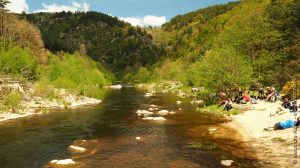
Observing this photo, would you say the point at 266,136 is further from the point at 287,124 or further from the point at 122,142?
the point at 122,142

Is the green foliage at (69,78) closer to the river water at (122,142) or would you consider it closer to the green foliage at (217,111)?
the river water at (122,142)

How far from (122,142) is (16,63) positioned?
63.7 metres

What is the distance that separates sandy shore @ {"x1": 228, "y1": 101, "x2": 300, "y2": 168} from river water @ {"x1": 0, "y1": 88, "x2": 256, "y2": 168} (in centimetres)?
143

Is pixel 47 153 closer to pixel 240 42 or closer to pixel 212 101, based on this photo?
pixel 212 101

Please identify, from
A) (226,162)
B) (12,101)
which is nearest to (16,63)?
(12,101)

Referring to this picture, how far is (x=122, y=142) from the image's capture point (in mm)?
39062

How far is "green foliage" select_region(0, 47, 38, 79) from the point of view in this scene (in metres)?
89.0

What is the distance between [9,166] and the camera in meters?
30.0

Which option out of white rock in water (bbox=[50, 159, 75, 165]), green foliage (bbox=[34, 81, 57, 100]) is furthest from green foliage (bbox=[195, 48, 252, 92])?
white rock in water (bbox=[50, 159, 75, 165])

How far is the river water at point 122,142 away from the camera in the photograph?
30.8 m

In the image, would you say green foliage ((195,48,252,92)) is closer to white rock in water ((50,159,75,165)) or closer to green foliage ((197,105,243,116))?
green foliage ((197,105,243,116))

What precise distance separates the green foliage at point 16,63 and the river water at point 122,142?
3639cm

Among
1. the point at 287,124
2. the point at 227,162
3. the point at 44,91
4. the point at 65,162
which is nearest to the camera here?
the point at 227,162

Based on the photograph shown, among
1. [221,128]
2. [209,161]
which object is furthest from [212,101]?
[209,161]
